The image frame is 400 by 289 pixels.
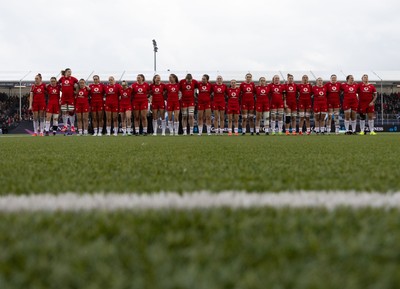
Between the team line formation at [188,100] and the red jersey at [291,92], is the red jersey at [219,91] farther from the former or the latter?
the red jersey at [291,92]

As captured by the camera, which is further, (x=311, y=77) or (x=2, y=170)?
(x=311, y=77)

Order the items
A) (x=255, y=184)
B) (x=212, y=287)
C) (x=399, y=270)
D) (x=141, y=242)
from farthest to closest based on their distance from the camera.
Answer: (x=255, y=184) < (x=141, y=242) < (x=399, y=270) < (x=212, y=287)

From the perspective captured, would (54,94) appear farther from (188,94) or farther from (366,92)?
(366,92)

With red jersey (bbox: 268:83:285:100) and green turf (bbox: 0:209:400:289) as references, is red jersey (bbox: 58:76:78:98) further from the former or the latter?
green turf (bbox: 0:209:400:289)

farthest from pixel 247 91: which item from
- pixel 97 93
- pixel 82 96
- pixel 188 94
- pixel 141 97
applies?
pixel 82 96

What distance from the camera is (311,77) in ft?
91.0

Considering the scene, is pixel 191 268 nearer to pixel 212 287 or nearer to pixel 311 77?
pixel 212 287

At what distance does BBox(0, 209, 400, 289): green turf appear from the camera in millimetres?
813

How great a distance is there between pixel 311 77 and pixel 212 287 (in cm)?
2816

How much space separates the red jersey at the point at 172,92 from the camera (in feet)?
45.0

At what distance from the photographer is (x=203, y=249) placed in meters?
1.00

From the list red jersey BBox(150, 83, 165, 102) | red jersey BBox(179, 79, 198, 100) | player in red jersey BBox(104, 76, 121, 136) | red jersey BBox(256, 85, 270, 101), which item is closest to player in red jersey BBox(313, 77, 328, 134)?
red jersey BBox(256, 85, 270, 101)

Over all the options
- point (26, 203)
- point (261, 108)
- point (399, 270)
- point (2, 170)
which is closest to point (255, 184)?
point (26, 203)

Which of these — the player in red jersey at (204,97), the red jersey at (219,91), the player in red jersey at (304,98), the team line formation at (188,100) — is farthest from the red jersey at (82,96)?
the player in red jersey at (304,98)
